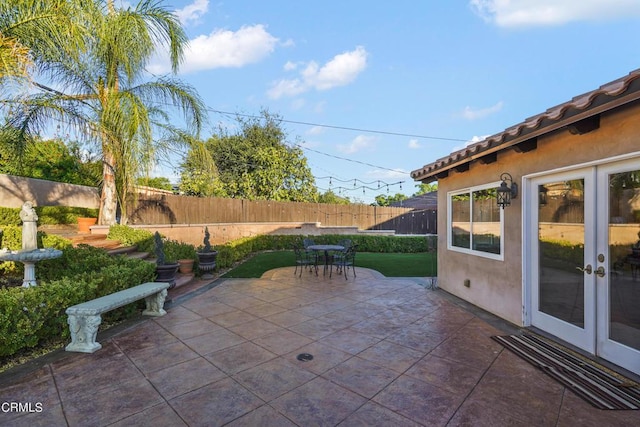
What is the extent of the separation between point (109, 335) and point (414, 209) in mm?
18509

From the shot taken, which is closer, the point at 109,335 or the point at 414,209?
the point at 109,335

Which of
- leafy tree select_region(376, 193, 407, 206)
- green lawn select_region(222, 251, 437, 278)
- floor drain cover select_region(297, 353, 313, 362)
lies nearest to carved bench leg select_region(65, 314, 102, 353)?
floor drain cover select_region(297, 353, 313, 362)

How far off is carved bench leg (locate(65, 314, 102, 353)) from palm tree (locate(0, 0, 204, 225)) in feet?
16.4

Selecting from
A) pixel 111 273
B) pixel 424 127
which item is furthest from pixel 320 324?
pixel 424 127

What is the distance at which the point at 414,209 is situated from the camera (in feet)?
65.8

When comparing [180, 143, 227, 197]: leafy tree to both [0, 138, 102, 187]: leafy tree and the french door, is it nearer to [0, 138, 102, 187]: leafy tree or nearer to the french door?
[0, 138, 102, 187]: leafy tree

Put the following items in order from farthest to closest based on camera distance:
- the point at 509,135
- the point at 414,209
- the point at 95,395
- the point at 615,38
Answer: the point at 414,209
the point at 615,38
the point at 509,135
the point at 95,395

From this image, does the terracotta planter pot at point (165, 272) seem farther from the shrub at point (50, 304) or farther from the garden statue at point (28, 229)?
the garden statue at point (28, 229)

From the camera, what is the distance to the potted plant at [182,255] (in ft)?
24.8

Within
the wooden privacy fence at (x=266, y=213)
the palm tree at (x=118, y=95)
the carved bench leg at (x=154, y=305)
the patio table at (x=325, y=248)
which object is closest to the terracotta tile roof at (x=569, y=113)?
the patio table at (x=325, y=248)

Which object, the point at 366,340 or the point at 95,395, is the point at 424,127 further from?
the point at 95,395

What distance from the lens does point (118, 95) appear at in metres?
7.41

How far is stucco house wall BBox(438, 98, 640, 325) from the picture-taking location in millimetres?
3049

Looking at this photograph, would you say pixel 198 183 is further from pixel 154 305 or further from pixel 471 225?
pixel 471 225
